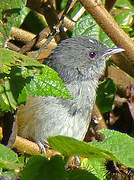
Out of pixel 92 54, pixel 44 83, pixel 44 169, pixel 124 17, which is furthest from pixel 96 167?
pixel 124 17

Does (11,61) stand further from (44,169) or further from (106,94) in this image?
(106,94)

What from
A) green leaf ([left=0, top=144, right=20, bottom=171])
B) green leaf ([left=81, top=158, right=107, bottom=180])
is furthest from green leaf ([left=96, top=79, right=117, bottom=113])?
green leaf ([left=0, top=144, right=20, bottom=171])

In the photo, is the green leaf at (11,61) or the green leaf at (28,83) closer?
the green leaf at (11,61)

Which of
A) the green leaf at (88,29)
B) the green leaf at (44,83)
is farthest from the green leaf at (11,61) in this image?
the green leaf at (88,29)

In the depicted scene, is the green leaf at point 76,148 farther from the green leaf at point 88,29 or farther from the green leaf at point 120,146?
the green leaf at point 88,29

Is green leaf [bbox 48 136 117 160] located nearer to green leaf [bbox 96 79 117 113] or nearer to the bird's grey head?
the bird's grey head

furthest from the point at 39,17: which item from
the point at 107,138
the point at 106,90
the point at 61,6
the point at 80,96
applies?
the point at 107,138

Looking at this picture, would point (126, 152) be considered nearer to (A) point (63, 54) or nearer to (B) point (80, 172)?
(B) point (80, 172)
